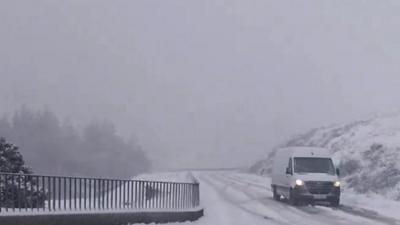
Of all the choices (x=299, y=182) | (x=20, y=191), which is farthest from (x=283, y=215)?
(x=20, y=191)

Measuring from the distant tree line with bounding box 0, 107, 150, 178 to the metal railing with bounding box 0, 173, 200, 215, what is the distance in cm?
6958

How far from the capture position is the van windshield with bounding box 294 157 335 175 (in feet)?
97.7

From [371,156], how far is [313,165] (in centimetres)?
1126

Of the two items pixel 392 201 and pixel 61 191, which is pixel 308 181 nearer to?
pixel 392 201

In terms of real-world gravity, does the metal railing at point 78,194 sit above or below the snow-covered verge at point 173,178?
above

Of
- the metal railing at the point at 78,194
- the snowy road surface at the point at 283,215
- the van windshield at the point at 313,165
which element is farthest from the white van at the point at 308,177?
the metal railing at the point at 78,194

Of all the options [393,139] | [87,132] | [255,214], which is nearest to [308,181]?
[255,214]

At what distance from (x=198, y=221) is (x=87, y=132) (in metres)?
89.2

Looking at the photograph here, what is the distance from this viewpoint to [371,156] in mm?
40062

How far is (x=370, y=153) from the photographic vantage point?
133 ft

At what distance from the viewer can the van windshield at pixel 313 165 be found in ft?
97.7

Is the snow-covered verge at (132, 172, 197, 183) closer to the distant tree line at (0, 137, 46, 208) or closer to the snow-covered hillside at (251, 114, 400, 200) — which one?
the snow-covered hillside at (251, 114, 400, 200)

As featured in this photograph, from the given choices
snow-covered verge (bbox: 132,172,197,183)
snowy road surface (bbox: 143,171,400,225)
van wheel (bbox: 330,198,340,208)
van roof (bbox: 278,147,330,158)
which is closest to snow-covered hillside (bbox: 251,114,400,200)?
van wheel (bbox: 330,198,340,208)

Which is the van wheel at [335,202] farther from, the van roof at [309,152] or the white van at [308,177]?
the van roof at [309,152]
